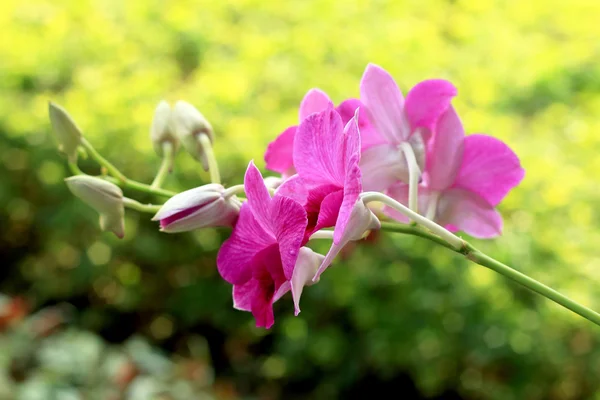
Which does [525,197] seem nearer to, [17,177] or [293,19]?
[293,19]

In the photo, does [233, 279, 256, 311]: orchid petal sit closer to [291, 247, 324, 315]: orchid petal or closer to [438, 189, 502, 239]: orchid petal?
[291, 247, 324, 315]: orchid petal

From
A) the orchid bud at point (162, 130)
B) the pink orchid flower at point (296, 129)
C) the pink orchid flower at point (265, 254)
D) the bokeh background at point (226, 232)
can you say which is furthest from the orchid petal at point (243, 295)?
the bokeh background at point (226, 232)

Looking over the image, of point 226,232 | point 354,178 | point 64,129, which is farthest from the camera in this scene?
point 226,232

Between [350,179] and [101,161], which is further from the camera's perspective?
[101,161]

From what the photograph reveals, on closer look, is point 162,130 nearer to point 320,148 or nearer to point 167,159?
point 167,159

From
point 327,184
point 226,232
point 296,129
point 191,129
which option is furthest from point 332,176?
point 226,232

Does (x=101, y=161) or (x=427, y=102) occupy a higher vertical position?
(x=427, y=102)

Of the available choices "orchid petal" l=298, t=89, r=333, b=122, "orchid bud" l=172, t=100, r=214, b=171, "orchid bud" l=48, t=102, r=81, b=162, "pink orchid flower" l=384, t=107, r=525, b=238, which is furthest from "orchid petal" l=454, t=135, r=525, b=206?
"orchid bud" l=48, t=102, r=81, b=162
